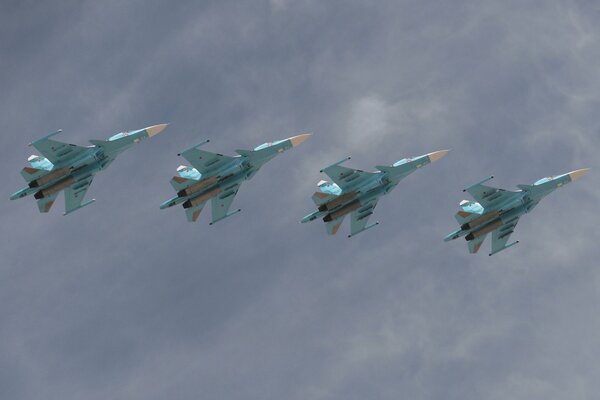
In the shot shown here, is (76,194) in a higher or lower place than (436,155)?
higher

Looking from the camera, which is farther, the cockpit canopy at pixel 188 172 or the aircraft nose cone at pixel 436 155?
the aircraft nose cone at pixel 436 155

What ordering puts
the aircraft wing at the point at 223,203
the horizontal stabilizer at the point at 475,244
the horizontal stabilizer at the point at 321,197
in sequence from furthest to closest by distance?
the horizontal stabilizer at the point at 475,244
the aircraft wing at the point at 223,203
the horizontal stabilizer at the point at 321,197

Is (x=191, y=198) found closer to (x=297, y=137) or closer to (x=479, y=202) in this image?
(x=297, y=137)

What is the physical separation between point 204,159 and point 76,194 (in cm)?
1734

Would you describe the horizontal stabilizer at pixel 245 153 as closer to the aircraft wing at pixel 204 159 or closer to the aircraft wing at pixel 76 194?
the aircraft wing at pixel 204 159

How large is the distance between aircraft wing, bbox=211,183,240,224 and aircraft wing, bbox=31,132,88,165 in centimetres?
1867

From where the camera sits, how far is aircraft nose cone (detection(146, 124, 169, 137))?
178m

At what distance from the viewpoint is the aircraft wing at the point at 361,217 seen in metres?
187

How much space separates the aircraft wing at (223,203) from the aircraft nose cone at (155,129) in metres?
11.7

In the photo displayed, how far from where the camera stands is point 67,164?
17712 centimetres

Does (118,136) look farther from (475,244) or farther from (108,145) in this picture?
(475,244)

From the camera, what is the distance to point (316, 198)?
598 feet

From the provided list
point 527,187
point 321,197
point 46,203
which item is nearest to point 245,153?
point 321,197

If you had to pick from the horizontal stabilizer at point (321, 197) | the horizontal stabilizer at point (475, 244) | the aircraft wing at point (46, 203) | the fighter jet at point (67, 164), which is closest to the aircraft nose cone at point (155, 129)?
the fighter jet at point (67, 164)
